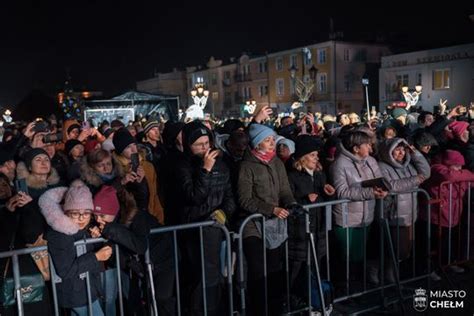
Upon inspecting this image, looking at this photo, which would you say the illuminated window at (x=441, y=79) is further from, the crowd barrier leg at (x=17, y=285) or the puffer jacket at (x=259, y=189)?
the crowd barrier leg at (x=17, y=285)

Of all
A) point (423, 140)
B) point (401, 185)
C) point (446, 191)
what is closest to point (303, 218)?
point (401, 185)

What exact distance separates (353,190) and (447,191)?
5.23ft

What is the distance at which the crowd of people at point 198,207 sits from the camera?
3.67 m

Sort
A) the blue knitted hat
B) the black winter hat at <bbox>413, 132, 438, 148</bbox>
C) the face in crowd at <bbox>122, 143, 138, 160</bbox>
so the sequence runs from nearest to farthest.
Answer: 1. the blue knitted hat
2. the face in crowd at <bbox>122, 143, 138, 160</bbox>
3. the black winter hat at <bbox>413, 132, 438, 148</bbox>

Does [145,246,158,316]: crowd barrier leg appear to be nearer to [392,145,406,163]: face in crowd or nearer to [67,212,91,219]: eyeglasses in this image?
[67,212,91,219]: eyeglasses

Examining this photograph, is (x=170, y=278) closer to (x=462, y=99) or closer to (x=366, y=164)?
(x=366, y=164)

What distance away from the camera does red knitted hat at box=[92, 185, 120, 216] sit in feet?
12.1

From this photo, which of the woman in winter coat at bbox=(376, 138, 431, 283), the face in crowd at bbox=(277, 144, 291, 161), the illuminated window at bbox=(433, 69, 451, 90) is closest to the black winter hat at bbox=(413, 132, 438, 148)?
the woman in winter coat at bbox=(376, 138, 431, 283)

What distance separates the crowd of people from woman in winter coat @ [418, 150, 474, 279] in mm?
16

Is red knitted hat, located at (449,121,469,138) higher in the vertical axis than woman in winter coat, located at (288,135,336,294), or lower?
higher

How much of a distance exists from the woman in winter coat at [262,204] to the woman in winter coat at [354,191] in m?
0.72

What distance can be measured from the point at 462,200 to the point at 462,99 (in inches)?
1424

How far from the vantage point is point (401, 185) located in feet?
17.2

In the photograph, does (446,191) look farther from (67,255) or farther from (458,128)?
(67,255)
